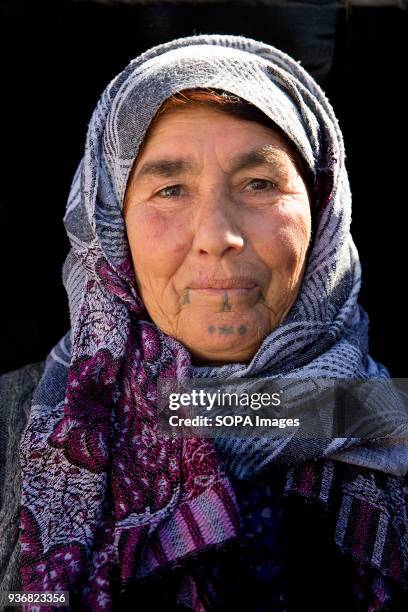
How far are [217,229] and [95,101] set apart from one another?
51.1 inches

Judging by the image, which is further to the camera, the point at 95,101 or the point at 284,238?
the point at 95,101

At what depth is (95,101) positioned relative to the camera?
9.85ft

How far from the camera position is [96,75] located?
2.96m

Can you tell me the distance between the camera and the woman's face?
202cm

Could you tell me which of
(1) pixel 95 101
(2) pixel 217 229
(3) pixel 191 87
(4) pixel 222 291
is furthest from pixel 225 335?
(1) pixel 95 101

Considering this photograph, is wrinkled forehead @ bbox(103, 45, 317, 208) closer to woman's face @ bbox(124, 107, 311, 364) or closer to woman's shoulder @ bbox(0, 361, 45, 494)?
woman's face @ bbox(124, 107, 311, 364)

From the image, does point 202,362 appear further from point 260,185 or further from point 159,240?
point 260,185

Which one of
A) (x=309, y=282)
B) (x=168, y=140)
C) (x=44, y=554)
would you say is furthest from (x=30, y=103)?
(x=44, y=554)

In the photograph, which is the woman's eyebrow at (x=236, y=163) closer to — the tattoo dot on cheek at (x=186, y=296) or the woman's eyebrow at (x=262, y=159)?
the woman's eyebrow at (x=262, y=159)

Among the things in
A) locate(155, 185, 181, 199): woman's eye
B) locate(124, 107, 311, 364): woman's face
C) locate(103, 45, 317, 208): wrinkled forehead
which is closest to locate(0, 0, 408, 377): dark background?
locate(103, 45, 317, 208): wrinkled forehead

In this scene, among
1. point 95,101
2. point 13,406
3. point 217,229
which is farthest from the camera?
point 95,101

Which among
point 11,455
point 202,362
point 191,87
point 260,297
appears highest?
point 191,87

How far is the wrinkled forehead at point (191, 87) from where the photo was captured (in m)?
2.08

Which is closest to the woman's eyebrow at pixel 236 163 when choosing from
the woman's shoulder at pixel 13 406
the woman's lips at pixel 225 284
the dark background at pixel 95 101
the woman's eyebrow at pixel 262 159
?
the woman's eyebrow at pixel 262 159
